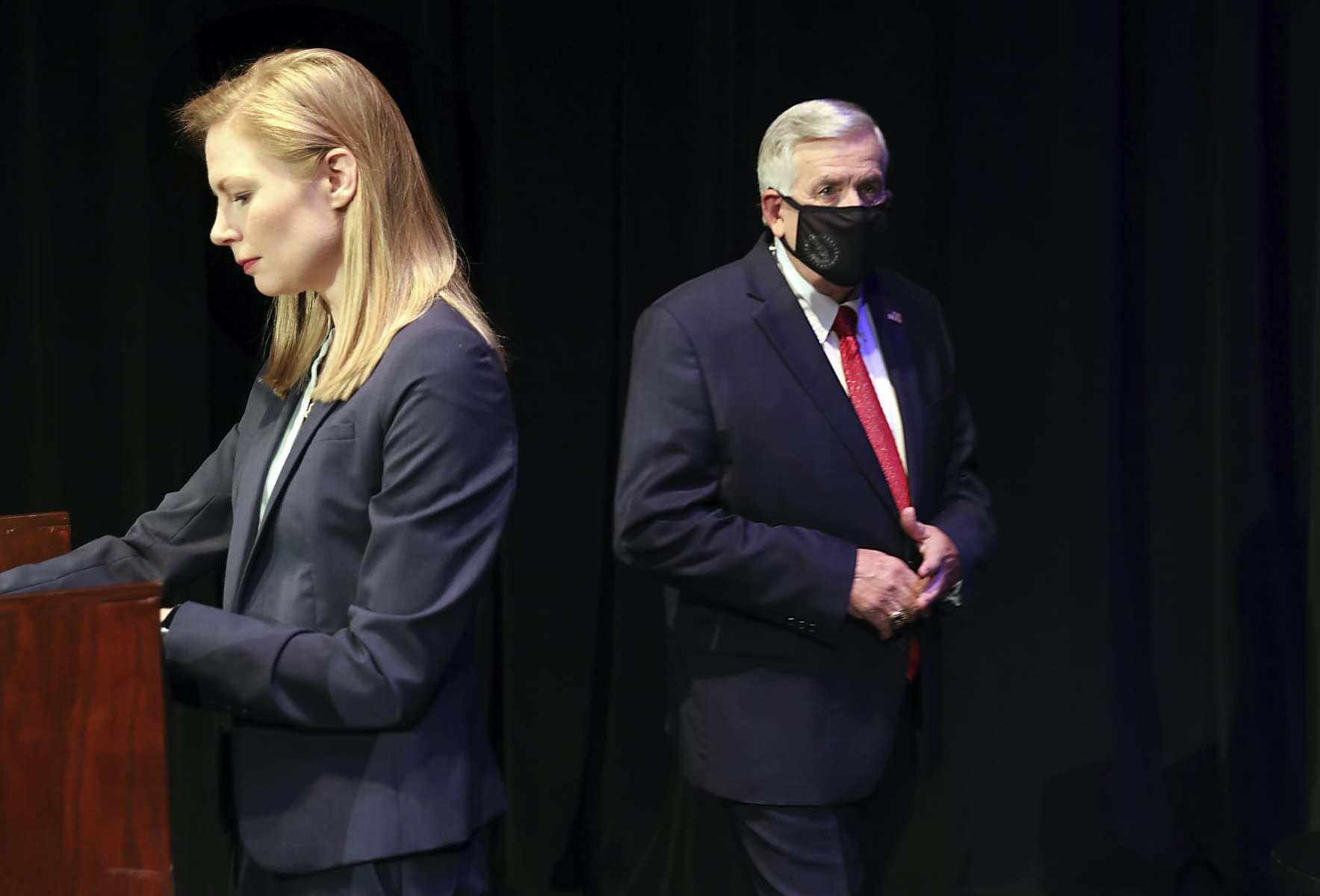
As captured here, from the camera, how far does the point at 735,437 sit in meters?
2.03

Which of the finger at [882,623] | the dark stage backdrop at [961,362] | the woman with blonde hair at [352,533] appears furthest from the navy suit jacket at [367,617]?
the dark stage backdrop at [961,362]

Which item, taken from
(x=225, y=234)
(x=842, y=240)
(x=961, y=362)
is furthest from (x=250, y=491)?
(x=961, y=362)

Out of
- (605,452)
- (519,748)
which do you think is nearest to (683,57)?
(605,452)

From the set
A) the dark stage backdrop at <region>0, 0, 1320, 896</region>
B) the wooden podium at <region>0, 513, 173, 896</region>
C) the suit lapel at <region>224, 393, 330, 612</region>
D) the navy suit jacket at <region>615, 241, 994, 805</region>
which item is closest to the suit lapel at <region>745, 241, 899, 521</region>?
the navy suit jacket at <region>615, 241, 994, 805</region>

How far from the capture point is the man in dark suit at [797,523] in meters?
1.98

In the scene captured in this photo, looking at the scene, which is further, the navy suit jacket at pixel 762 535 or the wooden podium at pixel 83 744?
the navy suit jacket at pixel 762 535

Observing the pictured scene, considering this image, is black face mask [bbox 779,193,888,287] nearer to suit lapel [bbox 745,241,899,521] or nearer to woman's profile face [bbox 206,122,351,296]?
suit lapel [bbox 745,241,899,521]

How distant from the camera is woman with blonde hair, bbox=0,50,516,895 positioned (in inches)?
51.1

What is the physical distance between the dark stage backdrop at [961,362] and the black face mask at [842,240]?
3.13 ft


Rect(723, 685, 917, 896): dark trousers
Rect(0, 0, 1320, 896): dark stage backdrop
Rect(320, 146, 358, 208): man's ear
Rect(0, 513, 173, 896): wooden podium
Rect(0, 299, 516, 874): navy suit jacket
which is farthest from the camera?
Rect(0, 0, 1320, 896): dark stage backdrop

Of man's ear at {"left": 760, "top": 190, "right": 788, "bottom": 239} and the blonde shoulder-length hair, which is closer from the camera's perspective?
the blonde shoulder-length hair

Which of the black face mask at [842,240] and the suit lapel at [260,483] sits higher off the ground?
the black face mask at [842,240]

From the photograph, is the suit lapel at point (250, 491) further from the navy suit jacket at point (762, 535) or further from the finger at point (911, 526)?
the finger at point (911, 526)

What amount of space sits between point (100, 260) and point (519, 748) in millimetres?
1326
